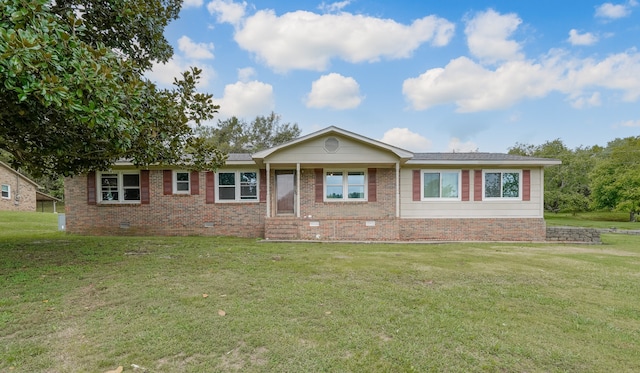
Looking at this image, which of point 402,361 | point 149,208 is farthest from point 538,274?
point 149,208

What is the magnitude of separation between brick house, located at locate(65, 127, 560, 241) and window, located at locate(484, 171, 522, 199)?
4cm

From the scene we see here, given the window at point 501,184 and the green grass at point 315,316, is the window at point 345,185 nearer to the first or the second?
the window at point 501,184

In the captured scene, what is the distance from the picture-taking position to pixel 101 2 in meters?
6.32

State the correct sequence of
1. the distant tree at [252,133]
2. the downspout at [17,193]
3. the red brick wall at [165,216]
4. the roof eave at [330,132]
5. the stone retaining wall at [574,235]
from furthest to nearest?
the distant tree at [252,133]
the downspout at [17,193]
the red brick wall at [165,216]
the stone retaining wall at [574,235]
the roof eave at [330,132]

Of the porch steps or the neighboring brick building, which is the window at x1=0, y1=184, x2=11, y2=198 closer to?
the neighboring brick building

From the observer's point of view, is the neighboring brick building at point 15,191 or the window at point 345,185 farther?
the neighboring brick building at point 15,191

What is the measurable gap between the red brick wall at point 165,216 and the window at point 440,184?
6611 millimetres

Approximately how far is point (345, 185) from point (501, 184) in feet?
20.5

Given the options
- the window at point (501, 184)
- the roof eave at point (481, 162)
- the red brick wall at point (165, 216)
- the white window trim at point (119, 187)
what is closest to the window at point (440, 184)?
the roof eave at point (481, 162)

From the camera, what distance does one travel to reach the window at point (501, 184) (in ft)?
39.7

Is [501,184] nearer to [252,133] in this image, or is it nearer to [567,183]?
[567,183]

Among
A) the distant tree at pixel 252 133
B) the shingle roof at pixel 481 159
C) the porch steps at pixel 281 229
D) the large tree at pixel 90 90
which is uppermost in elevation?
the distant tree at pixel 252 133

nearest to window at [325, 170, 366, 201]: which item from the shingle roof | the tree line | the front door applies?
the front door

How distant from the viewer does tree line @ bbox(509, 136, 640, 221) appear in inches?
914
